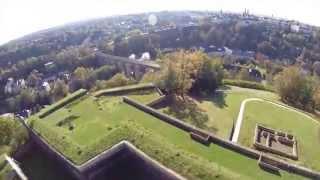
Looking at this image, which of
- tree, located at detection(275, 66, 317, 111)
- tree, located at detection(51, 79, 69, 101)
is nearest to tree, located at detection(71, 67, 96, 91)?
tree, located at detection(51, 79, 69, 101)

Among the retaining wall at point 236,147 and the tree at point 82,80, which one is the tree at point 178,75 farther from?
the tree at point 82,80

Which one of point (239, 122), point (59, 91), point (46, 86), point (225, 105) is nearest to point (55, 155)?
point (239, 122)

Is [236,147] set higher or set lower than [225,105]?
higher

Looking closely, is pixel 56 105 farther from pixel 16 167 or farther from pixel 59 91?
pixel 59 91

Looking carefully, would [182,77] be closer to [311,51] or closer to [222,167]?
[222,167]

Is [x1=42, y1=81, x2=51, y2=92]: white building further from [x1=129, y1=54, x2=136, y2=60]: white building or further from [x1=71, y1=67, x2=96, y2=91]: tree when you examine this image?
[x1=129, y1=54, x2=136, y2=60]: white building

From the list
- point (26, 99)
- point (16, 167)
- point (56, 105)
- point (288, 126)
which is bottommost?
point (26, 99)

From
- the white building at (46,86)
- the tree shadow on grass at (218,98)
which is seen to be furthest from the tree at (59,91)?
the tree shadow on grass at (218,98)
